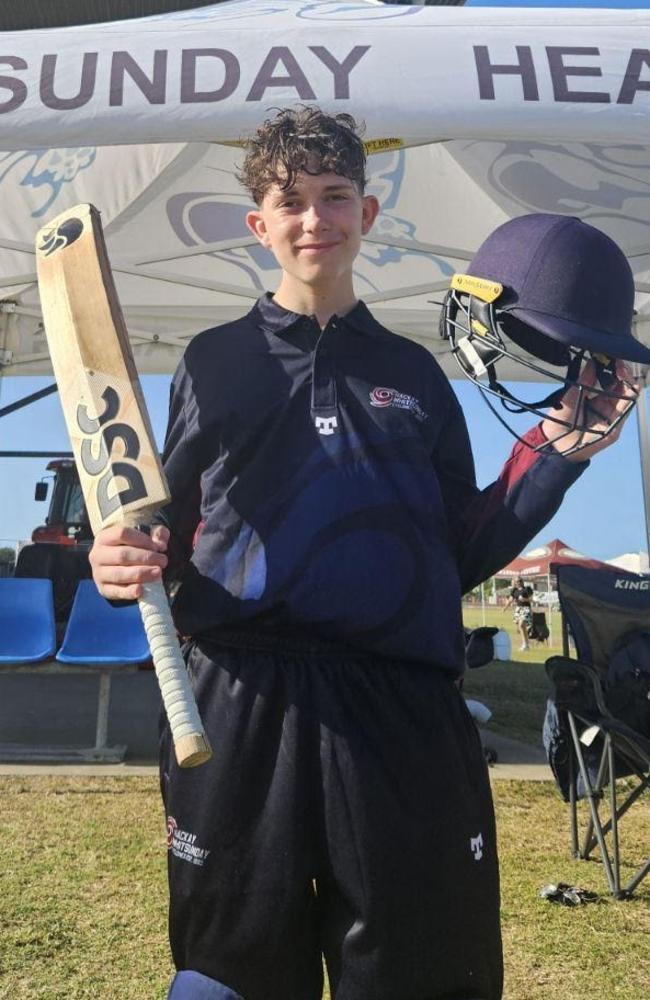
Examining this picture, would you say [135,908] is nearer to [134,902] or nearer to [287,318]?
[134,902]

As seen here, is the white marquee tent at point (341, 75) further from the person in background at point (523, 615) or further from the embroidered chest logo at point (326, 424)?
the person in background at point (523, 615)

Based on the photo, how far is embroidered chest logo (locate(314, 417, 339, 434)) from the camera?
1.20m

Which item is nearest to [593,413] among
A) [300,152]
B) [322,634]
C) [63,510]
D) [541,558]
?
[322,634]

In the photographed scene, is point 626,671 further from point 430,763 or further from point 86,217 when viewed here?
point 86,217

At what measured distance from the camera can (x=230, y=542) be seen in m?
1.17

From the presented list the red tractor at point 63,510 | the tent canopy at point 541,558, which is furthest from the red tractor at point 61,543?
the tent canopy at point 541,558

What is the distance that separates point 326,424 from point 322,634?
32 cm

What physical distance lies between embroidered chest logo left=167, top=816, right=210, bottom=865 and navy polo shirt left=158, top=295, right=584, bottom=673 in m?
0.28

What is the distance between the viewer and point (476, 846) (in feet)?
3.63

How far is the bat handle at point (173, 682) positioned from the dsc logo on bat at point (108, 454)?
0.14m

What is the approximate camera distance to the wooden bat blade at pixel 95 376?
→ 1162 mm

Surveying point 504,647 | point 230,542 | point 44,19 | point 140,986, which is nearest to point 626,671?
point 504,647

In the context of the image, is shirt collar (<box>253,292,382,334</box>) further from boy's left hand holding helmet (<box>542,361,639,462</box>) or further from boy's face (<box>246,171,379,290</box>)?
boy's left hand holding helmet (<box>542,361,639,462</box>)

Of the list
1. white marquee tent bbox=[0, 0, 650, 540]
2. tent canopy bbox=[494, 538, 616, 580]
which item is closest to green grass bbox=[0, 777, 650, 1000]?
white marquee tent bbox=[0, 0, 650, 540]
